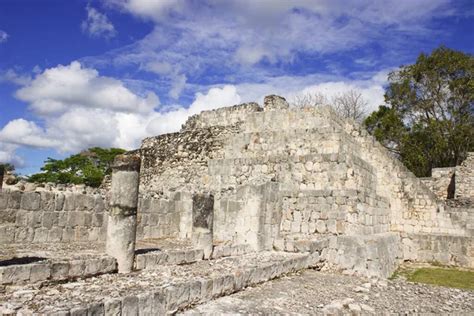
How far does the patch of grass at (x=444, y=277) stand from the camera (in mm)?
9823

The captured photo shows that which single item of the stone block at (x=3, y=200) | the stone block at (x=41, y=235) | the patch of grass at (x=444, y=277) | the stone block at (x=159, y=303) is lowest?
the patch of grass at (x=444, y=277)

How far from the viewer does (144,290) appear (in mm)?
4738

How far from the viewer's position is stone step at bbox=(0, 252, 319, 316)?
3867 mm

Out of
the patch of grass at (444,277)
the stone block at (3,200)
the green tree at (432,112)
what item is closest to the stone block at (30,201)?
the stone block at (3,200)

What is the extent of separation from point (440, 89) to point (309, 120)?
16425 mm

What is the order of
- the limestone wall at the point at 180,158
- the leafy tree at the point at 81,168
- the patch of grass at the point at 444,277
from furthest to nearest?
the leafy tree at the point at 81,168 < the limestone wall at the point at 180,158 < the patch of grass at the point at 444,277

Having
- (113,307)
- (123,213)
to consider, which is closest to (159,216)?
(123,213)

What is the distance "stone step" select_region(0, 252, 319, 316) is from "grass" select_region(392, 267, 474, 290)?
499cm

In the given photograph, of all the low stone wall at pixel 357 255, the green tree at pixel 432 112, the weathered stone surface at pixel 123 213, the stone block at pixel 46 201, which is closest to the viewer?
the weathered stone surface at pixel 123 213

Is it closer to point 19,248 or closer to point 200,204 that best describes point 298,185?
point 200,204

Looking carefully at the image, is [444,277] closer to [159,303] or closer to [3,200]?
[159,303]

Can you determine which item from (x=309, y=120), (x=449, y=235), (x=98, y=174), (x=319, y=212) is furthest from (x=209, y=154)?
(x=98, y=174)

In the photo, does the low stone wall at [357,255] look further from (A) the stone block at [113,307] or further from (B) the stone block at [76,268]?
(A) the stone block at [113,307]

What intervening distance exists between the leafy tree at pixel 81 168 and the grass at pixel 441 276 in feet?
94.2
